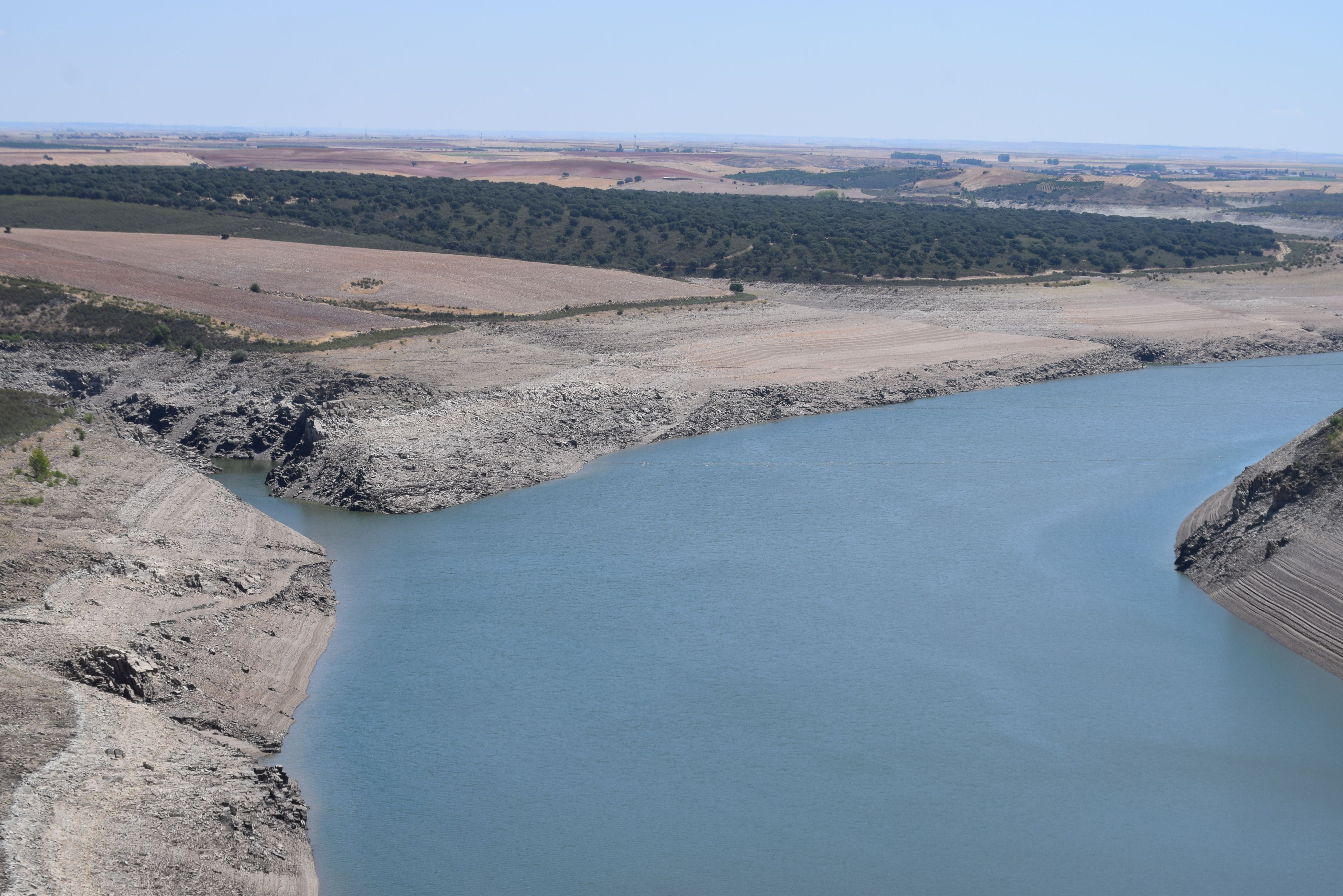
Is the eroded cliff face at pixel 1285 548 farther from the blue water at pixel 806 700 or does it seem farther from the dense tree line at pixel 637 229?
the dense tree line at pixel 637 229

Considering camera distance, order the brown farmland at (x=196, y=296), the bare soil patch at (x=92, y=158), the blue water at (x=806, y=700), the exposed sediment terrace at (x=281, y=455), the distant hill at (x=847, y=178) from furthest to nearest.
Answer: the distant hill at (x=847, y=178) < the bare soil patch at (x=92, y=158) < the brown farmland at (x=196, y=296) < the blue water at (x=806, y=700) < the exposed sediment terrace at (x=281, y=455)

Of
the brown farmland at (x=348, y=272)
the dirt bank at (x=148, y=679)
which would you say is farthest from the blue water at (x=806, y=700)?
the brown farmland at (x=348, y=272)

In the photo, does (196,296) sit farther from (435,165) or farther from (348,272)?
(435,165)

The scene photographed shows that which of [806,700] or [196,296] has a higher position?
[196,296]

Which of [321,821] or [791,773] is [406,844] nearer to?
[321,821]

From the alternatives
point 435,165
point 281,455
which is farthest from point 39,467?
point 435,165

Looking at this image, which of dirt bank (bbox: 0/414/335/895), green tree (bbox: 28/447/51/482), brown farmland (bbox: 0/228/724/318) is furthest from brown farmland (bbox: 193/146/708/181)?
dirt bank (bbox: 0/414/335/895)
